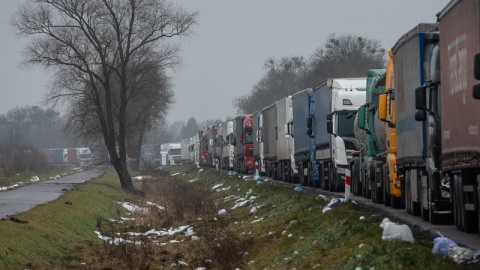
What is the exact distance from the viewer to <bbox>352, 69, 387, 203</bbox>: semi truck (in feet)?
87.6

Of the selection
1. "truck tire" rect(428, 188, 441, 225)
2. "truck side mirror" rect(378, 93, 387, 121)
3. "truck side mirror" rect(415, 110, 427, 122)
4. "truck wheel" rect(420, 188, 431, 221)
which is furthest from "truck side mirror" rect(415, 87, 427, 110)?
"truck side mirror" rect(378, 93, 387, 121)

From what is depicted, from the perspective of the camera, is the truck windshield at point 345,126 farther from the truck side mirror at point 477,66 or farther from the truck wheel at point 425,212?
the truck side mirror at point 477,66

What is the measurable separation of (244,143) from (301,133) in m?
26.9

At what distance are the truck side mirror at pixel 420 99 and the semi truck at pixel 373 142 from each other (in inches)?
285

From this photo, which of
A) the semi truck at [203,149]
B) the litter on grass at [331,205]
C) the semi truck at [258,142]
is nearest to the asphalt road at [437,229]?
the litter on grass at [331,205]

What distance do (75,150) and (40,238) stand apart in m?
174

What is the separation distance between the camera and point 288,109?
4834 cm

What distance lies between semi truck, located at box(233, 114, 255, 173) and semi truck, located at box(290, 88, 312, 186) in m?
23.1

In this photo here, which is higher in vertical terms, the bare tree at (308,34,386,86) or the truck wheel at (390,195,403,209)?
the bare tree at (308,34,386,86)

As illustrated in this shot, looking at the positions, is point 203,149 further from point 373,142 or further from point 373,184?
point 373,184

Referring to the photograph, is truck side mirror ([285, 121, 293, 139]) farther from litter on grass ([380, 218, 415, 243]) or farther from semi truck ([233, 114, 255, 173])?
litter on grass ([380, 218, 415, 243])

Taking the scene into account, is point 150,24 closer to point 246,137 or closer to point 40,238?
point 246,137

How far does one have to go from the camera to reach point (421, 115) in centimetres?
1900

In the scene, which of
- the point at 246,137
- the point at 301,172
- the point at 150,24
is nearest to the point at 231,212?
the point at 301,172
